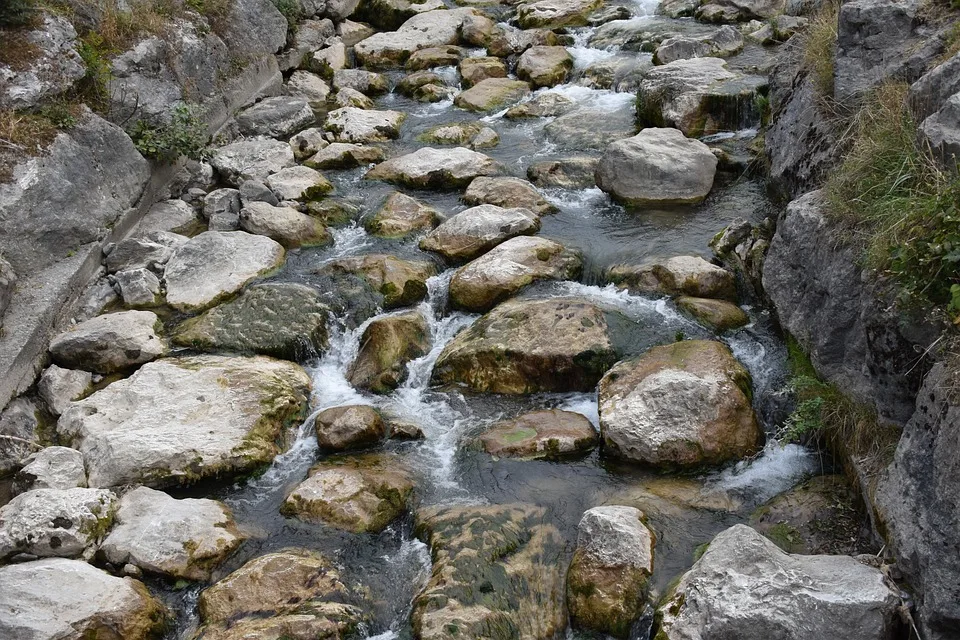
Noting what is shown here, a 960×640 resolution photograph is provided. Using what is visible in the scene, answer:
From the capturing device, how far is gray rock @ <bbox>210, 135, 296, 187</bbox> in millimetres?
12531

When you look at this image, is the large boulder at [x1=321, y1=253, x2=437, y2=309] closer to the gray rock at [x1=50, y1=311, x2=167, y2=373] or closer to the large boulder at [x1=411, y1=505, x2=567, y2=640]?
the gray rock at [x1=50, y1=311, x2=167, y2=373]

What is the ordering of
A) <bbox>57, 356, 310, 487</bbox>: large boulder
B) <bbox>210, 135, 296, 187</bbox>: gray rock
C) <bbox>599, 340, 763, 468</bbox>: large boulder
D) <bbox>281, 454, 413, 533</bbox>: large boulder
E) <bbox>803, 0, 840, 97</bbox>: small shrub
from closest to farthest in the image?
<bbox>281, 454, 413, 533</bbox>: large boulder
<bbox>599, 340, 763, 468</bbox>: large boulder
<bbox>57, 356, 310, 487</bbox>: large boulder
<bbox>803, 0, 840, 97</bbox>: small shrub
<bbox>210, 135, 296, 187</bbox>: gray rock

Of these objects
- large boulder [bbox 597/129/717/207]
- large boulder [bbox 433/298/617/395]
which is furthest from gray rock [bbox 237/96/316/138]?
large boulder [bbox 433/298/617/395]

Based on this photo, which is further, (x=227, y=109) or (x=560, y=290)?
(x=227, y=109)

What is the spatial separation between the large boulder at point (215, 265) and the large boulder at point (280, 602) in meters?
4.45

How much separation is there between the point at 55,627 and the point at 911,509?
5902 mm

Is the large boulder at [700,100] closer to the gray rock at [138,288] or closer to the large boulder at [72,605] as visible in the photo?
the gray rock at [138,288]

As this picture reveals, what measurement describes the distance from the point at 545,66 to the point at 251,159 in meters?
6.23

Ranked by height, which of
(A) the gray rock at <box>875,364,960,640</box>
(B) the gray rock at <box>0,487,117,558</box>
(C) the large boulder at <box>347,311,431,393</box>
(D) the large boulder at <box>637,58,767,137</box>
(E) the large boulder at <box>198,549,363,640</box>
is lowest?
(C) the large boulder at <box>347,311,431,393</box>

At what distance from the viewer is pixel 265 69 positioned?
51.2ft

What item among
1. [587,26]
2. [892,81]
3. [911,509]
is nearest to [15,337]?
[911,509]

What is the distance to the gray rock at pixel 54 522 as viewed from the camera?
6305 millimetres

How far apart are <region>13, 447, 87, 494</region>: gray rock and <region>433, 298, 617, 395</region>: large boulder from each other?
3.53 m

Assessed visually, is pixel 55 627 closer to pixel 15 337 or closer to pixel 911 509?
pixel 15 337
